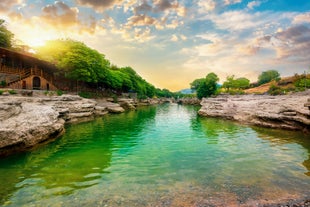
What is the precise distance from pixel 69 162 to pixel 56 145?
4466 millimetres

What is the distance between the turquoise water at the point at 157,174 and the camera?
6594 millimetres

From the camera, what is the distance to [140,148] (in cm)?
1362

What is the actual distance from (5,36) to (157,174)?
46715 millimetres

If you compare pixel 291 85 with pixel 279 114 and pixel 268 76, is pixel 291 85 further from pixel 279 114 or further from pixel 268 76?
pixel 279 114

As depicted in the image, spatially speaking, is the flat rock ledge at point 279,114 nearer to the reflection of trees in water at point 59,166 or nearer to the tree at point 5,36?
the reflection of trees in water at point 59,166

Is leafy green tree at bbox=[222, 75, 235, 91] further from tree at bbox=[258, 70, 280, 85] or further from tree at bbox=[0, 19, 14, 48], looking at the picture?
tree at bbox=[0, 19, 14, 48]

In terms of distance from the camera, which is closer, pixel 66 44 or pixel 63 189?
pixel 63 189

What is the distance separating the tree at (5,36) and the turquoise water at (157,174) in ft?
122

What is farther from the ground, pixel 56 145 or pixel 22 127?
pixel 22 127

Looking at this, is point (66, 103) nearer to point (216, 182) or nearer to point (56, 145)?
point (56, 145)

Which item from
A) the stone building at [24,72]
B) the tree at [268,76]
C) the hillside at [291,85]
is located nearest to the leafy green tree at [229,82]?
the hillside at [291,85]

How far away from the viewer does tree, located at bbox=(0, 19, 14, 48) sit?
37.2 metres

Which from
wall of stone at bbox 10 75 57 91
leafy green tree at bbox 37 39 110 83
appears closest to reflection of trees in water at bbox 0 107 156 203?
wall of stone at bbox 10 75 57 91

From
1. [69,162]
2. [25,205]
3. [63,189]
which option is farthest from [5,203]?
[69,162]
